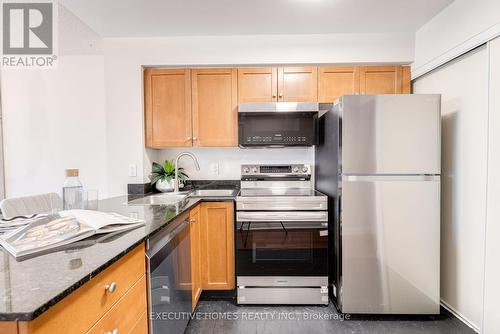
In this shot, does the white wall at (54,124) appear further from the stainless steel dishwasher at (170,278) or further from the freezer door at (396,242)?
the freezer door at (396,242)

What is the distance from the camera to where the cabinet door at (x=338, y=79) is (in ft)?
7.75

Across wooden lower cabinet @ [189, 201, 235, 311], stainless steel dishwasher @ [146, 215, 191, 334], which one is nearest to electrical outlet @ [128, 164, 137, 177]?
wooden lower cabinet @ [189, 201, 235, 311]

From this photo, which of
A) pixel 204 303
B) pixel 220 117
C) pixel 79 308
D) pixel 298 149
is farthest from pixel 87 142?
pixel 79 308

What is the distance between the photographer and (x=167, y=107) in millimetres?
2404

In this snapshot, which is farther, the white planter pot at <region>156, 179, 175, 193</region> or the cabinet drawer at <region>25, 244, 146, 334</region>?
the white planter pot at <region>156, 179, 175, 193</region>

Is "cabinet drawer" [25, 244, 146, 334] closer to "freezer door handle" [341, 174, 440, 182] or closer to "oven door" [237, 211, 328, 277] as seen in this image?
"oven door" [237, 211, 328, 277]

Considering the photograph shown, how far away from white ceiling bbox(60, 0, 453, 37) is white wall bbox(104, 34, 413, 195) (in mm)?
68

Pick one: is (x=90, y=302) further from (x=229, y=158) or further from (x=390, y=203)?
(x=229, y=158)

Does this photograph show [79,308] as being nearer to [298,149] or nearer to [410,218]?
[410,218]

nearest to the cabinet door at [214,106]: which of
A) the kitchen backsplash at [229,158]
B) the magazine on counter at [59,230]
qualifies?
the kitchen backsplash at [229,158]

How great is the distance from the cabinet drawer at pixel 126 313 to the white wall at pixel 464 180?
6.89 feet

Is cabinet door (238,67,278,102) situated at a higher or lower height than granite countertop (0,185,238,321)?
higher

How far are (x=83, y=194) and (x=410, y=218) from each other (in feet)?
7.04

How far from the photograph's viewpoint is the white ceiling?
183 centimetres
